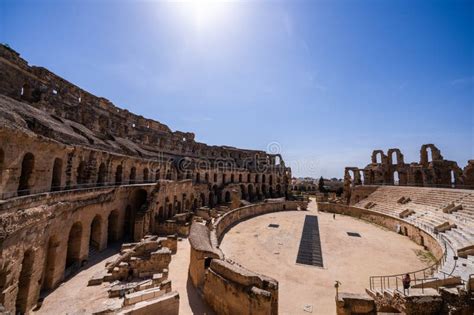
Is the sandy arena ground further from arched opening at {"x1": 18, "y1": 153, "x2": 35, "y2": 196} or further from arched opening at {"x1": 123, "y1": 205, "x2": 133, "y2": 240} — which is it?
arched opening at {"x1": 18, "y1": 153, "x2": 35, "y2": 196}

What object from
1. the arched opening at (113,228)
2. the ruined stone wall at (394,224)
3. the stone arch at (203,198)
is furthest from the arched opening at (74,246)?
the stone arch at (203,198)

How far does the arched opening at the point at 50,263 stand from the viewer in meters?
8.60

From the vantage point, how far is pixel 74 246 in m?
10.7

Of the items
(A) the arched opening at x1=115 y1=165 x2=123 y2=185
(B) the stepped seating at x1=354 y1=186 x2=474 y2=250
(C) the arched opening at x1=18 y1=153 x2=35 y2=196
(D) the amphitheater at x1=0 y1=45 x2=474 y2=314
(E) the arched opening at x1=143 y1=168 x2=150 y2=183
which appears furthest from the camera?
(E) the arched opening at x1=143 y1=168 x2=150 y2=183

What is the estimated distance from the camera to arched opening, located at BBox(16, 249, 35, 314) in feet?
22.9

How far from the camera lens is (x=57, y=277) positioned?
8906 mm

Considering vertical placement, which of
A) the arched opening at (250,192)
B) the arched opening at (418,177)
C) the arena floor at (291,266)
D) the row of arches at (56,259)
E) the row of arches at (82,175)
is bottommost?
the arena floor at (291,266)

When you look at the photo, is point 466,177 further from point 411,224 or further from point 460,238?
point 460,238

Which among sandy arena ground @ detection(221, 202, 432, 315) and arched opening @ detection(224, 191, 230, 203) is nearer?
sandy arena ground @ detection(221, 202, 432, 315)

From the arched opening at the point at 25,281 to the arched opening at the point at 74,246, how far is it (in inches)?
134

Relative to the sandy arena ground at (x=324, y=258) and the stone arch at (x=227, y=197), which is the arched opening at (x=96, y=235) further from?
the stone arch at (x=227, y=197)

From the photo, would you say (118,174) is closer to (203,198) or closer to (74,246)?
(74,246)

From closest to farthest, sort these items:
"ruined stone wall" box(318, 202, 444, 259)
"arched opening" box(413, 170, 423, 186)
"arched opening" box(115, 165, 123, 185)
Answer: "ruined stone wall" box(318, 202, 444, 259) → "arched opening" box(115, 165, 123, 185) → "arched opening" box(413, 170, 423, 186)

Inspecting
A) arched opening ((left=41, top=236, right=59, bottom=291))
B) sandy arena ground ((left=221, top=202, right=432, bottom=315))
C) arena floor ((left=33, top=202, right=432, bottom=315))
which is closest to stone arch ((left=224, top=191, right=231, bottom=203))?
sandy arena ground ((left=221, top=202, right=432, bottom=315))
